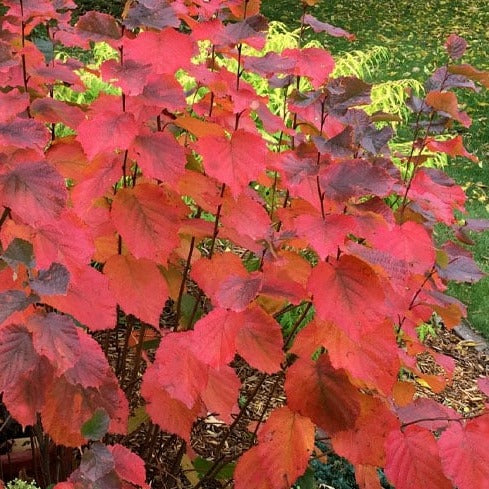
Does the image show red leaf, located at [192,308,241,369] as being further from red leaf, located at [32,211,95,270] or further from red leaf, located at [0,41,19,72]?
red leaf, located at [0,41,19,72]

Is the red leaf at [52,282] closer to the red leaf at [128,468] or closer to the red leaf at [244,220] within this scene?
the red leaf at [128,468]

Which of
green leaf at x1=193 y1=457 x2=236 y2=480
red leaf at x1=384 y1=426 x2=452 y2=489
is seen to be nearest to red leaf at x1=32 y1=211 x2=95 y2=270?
red leaf at x1=384 y1=426 x2=452 y2=489

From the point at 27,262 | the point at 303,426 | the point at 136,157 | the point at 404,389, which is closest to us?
the point at 27,262

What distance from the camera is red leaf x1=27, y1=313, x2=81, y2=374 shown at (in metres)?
1.00

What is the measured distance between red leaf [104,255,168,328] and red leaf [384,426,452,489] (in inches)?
20.9

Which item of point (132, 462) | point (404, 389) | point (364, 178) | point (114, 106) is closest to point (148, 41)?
point (114, 106)

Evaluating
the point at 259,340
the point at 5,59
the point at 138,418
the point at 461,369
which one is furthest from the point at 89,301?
the point at 461,369

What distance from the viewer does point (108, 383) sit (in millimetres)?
1253

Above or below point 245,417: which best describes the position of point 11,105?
above

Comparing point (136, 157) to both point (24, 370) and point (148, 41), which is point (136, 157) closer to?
point (148, 41)

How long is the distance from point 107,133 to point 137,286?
0.32 meters

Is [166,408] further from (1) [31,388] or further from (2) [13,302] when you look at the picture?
(2) [13,302]

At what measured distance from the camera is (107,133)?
1323 mm

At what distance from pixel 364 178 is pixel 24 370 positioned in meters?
0.62
